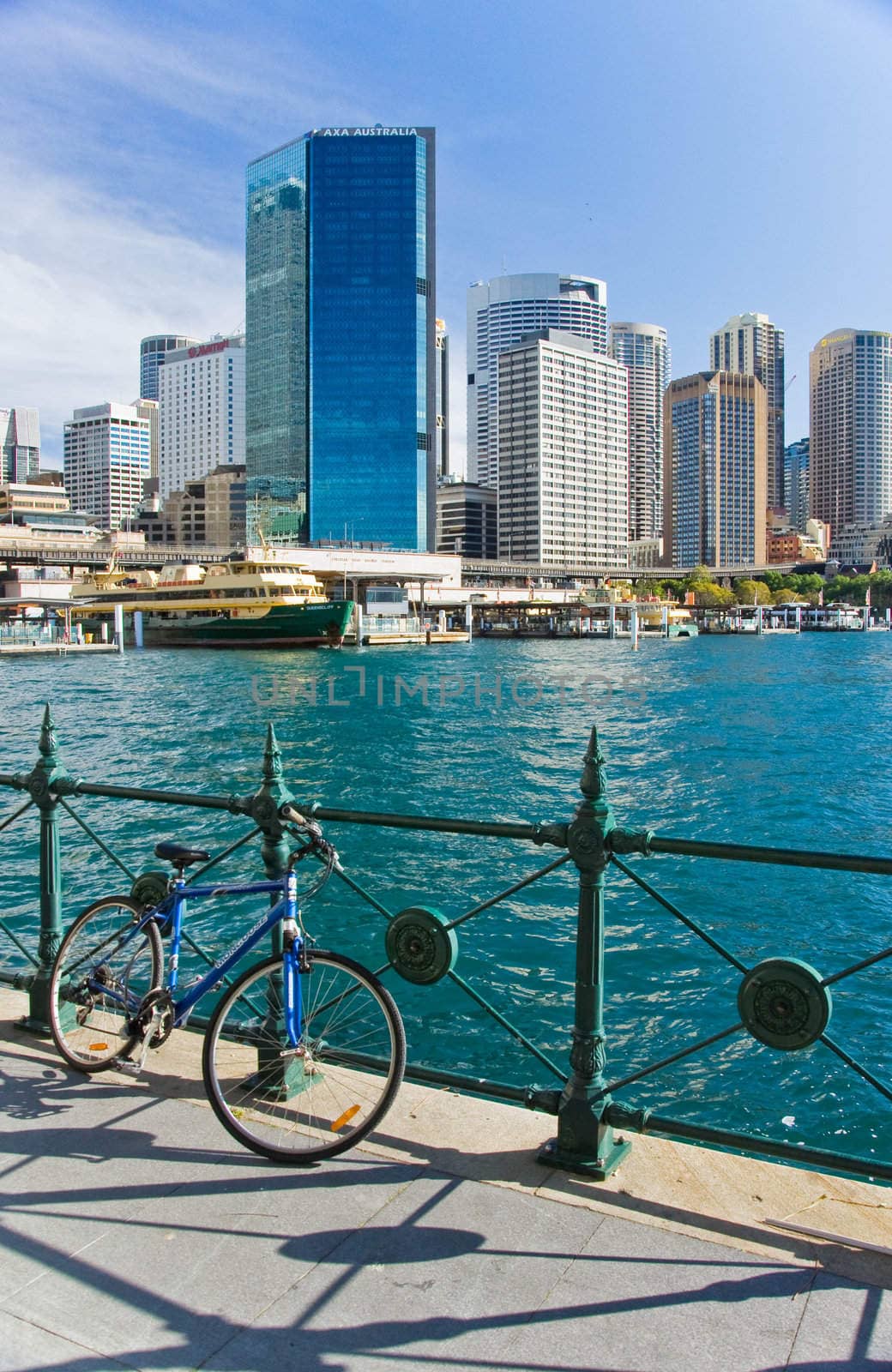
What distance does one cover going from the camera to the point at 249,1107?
168 inches

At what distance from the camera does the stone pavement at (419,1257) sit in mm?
2824

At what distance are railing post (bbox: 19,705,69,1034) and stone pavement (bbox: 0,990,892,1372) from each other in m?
0.89

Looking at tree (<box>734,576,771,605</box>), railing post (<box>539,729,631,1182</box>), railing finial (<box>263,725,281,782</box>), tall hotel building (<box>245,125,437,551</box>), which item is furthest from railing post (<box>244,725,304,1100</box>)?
tree (<box>734,576,771,605</box>)

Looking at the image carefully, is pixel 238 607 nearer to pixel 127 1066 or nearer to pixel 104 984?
pixel 104 984

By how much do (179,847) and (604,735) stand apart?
88.8 ft

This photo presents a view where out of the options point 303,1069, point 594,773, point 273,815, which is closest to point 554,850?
point 303,1069

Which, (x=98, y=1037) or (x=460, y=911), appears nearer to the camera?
(x=98, y=1037)

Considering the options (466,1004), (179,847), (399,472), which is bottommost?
(466,1004)

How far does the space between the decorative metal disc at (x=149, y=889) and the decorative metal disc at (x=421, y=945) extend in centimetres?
128

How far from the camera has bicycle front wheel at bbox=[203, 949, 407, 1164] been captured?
3910 millimetres

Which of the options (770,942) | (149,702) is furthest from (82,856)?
(149,702)

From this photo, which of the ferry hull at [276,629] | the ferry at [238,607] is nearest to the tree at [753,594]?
the ferry at [238,607]

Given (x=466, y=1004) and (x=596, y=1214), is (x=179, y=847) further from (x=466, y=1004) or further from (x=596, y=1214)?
(x=466, y=1004)

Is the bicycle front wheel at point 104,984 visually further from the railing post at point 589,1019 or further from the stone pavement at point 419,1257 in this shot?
the railing post at point 589,1019
